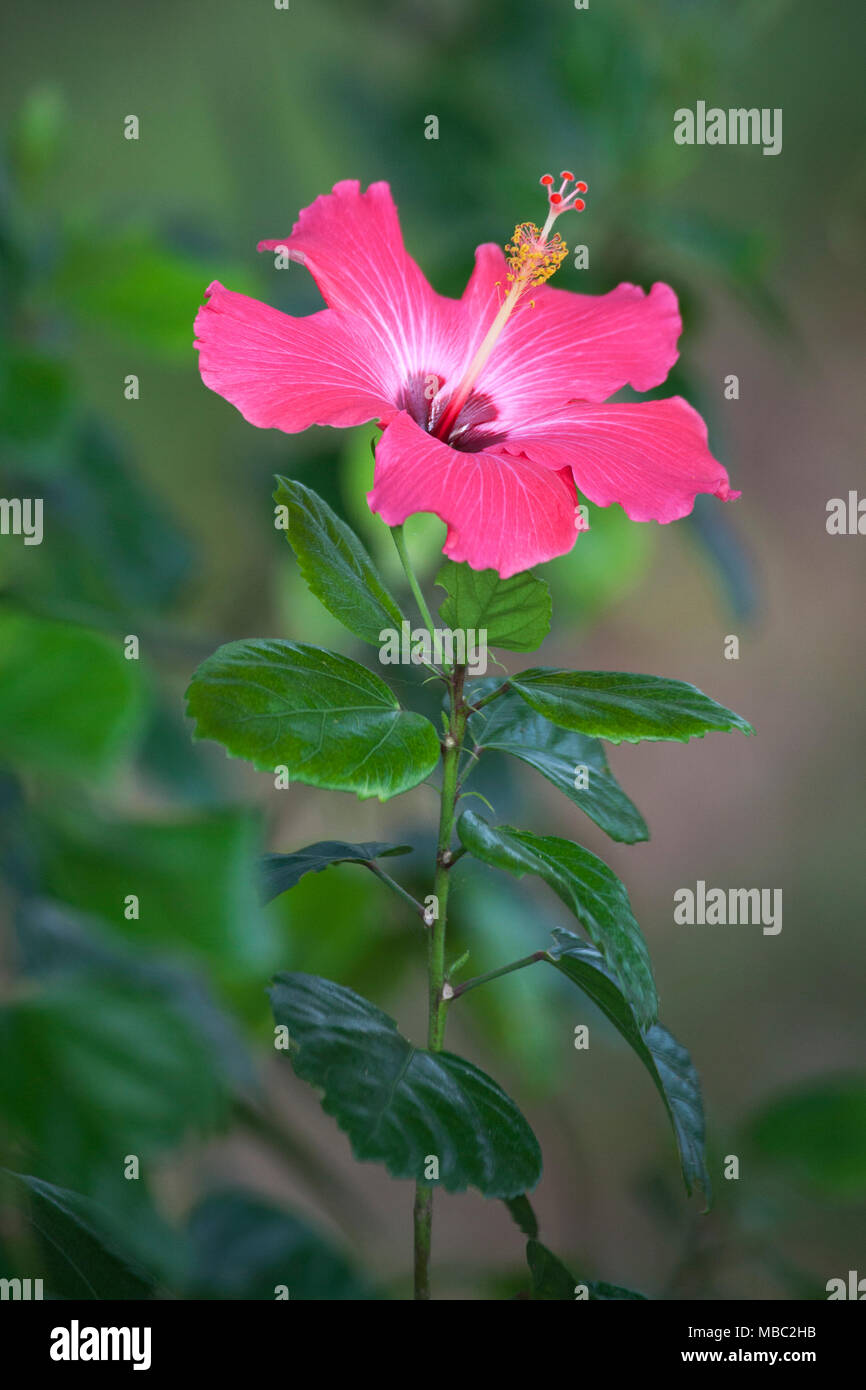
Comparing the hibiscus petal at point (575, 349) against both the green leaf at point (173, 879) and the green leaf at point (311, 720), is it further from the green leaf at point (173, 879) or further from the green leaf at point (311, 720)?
the green leaf at point (173, 879)

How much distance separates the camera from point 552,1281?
0.91 feet

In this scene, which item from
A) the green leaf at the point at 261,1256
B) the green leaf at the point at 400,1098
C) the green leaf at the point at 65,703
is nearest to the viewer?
the green leaf at the point at 400,1098

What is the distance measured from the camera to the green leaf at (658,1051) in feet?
0.86

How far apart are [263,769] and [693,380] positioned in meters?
0.71

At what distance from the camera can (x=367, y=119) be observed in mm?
985

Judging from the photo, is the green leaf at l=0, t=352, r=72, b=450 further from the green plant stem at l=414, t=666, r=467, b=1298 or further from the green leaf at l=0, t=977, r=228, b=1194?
the green plant stem at l=414, t=666, r=467, b=1298

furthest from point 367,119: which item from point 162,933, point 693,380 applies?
point 162,933

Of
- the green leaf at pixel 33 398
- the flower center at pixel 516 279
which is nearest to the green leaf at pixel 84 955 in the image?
the green leaf at pixel 33 398

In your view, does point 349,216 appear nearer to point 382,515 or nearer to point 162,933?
point 382,515

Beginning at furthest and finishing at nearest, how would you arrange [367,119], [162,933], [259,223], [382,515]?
[259,223]
[367,119]
[162,933]
[382,515]

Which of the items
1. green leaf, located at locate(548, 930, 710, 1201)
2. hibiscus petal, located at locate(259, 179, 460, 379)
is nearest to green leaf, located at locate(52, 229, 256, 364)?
hibiscus petal, located at locate(259, 179, 460, 379)

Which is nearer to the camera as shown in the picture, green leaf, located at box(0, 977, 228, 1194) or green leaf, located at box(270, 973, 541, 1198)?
green leaf, located at box(270, 973, 541, 1198)

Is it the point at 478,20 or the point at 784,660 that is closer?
the point at 478,20

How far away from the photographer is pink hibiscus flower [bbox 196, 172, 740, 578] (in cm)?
25
